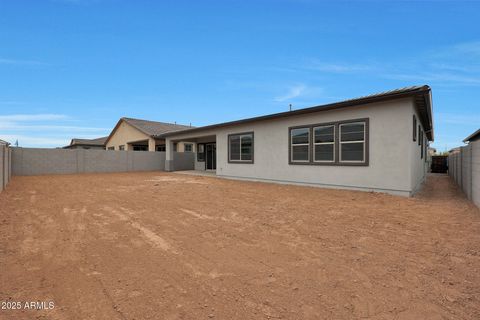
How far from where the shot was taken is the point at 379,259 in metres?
3.85

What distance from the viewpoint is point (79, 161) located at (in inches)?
900

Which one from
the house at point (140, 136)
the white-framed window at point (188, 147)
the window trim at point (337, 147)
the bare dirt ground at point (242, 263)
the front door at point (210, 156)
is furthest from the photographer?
the white-framed window at point (188, 147)

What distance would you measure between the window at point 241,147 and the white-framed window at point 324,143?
439cm

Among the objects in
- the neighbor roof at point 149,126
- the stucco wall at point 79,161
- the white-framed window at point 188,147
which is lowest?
the stucco wall at point 79,161

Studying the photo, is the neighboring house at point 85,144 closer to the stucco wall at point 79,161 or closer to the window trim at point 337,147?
the stucco wall at point 79,161

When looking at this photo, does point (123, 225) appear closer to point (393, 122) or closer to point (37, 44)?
point (393, 122)

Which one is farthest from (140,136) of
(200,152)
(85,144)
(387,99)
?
(387,99)

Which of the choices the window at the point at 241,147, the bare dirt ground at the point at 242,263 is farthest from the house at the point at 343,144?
the bare dirt ground at the point at 242,263

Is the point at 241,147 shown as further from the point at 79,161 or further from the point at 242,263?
the point at 79,161

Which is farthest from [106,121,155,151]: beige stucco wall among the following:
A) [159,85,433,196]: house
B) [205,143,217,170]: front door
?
[159,85,433,196]: house

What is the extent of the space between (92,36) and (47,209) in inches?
389

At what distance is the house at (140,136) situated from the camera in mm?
27984

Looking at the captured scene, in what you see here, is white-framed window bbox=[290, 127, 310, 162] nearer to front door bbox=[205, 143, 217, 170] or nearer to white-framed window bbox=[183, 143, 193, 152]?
front door bbox=[205, 143, 217, 170]

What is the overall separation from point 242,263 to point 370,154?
8.34m
